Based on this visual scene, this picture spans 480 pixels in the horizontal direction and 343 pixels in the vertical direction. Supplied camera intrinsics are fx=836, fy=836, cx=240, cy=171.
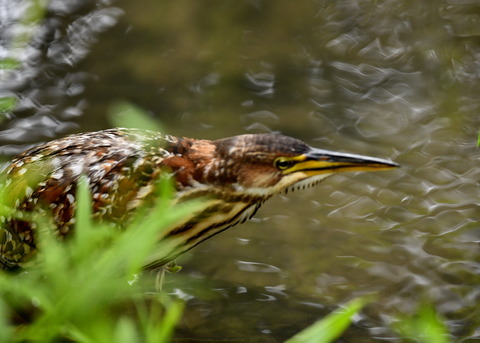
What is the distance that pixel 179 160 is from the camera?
13.5 feet

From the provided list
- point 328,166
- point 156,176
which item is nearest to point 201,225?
point 156,176

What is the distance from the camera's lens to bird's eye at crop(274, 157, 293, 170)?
390 centimetres

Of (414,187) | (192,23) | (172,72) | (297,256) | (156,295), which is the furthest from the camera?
(192,23)

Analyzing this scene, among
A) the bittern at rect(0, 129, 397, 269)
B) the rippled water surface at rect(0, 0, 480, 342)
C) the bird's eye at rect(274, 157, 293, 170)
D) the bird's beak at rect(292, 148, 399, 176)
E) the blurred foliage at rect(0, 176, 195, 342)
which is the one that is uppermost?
the blurred foliage at rect(0, 176, 195, 342)

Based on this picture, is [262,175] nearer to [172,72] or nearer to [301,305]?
[301,305]

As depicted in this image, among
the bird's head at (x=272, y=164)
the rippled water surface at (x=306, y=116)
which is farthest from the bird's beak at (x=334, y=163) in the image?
the rippled water surface at (x=306, y=116)

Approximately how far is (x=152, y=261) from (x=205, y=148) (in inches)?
24.5

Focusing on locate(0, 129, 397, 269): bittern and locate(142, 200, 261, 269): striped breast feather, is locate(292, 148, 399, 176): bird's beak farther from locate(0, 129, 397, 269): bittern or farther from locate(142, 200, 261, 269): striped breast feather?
locate(142, 200, 261, 269): striped breast feather

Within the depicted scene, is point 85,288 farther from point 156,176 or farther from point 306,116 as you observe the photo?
point 306,116

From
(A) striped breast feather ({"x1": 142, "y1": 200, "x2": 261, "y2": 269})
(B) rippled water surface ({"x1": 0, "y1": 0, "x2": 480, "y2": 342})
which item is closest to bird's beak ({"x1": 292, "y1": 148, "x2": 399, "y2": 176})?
(A) striped breast feather ({"x1": 142, "y1": 200, "x2": 261, "y2": 269})

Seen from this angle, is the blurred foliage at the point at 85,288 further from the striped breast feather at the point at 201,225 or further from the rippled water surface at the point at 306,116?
the rippled water surface at the point at 306,116

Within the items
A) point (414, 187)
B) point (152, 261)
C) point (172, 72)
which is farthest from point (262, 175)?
point (172, 72)

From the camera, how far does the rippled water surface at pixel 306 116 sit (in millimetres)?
4746

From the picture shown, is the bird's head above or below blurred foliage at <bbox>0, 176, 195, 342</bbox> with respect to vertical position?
below
